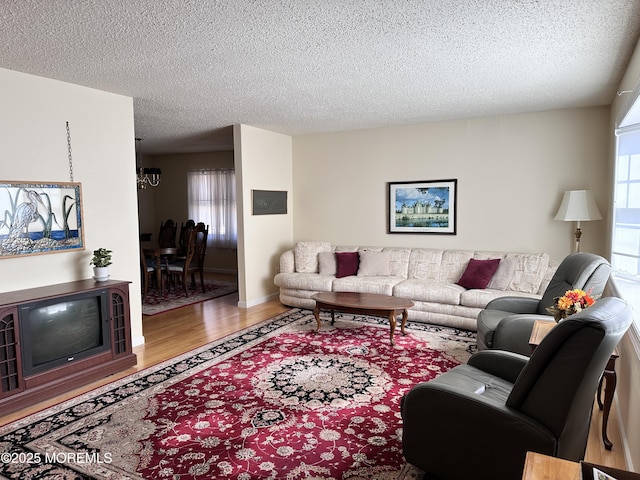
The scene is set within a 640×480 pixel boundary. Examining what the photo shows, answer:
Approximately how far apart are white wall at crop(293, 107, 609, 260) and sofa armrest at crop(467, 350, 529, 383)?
308 centimetres

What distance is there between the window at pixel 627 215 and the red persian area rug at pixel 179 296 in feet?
16.7

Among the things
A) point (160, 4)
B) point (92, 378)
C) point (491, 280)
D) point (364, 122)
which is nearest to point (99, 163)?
point (92, 378)

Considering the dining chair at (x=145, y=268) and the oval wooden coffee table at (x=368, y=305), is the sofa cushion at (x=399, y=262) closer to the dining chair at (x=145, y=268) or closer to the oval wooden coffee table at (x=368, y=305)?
the oval wooden coffee table at (x=368, y=305)

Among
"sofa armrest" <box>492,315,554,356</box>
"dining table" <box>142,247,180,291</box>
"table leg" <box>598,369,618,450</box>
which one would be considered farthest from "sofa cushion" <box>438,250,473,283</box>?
"dining table" <box>142,247,180,291</box>

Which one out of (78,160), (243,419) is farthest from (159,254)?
(243,419)

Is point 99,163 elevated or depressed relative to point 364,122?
depressed

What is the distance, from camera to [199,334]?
15.4 ft

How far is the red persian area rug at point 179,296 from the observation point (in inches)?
235

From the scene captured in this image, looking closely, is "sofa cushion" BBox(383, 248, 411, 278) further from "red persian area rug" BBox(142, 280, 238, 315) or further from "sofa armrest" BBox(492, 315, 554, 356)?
"red persian area rug" BBox(142, 280, 238, 315)

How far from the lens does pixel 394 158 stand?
5977 mm

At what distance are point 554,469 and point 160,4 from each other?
260 cm

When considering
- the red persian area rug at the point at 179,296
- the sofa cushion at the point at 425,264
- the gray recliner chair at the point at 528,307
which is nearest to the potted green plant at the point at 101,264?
the red persian area rug at the point at 179,296

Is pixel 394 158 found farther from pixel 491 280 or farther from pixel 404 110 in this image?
pixel 491 280

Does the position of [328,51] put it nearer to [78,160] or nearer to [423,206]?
[78,160]
